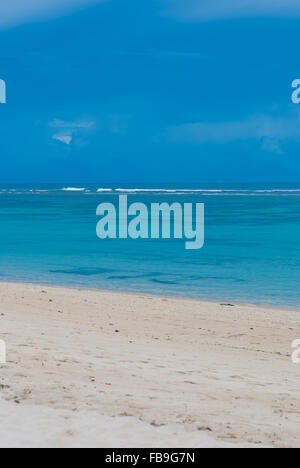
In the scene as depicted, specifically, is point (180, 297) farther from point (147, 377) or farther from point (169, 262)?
point (147, 377)

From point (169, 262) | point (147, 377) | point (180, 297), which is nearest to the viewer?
point (147, 377)

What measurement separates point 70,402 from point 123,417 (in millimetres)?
771

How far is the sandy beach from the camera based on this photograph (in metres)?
5.67

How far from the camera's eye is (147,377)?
7699 millimetres

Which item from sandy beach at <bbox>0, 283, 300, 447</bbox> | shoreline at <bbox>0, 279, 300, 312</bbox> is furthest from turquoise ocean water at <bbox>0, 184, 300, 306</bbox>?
sandy beach at <bbox>0, 283, 300, 447</bbox>

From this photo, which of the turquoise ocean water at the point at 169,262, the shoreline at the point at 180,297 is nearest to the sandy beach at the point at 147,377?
the shoreline at the point at 180,297

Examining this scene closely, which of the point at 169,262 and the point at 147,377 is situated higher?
the point at 169,262

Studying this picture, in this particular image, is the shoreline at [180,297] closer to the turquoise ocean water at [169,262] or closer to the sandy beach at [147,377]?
the turquoise ocean water at [169,262]

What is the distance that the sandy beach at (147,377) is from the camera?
5668 millimetres

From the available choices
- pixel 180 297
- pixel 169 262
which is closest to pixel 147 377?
pixel 180 297

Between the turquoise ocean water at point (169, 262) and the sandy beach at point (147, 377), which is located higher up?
the turquoise ocean water at point (169, 262)

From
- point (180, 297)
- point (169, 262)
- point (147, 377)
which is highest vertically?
A: point (169, 262)

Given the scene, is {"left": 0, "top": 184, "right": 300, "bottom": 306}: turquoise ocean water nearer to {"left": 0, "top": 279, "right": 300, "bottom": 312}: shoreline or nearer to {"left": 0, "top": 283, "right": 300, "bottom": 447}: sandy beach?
{"left": 0, "top": 279, "right": 300, "bottom": 312}: shoreline
